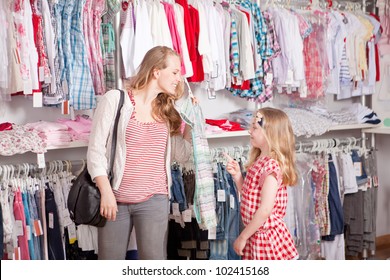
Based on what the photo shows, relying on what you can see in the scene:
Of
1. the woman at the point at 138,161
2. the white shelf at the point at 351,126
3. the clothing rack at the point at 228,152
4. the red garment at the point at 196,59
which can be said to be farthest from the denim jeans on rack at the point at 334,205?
the woman at the point at 138,161

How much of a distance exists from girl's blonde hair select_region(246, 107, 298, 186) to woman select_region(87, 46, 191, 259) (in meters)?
0.50

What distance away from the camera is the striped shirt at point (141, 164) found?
320 cm

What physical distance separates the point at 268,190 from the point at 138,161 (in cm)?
65

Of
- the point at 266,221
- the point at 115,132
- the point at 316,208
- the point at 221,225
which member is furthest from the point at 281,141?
the point at 316,208

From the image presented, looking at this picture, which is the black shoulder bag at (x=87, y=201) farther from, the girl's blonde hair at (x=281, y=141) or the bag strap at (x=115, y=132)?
the girl's blonde hair at (x=281, y=141)

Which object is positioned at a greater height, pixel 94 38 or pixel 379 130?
pixel 94 38

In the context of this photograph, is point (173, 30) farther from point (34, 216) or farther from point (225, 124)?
point (34, 216)

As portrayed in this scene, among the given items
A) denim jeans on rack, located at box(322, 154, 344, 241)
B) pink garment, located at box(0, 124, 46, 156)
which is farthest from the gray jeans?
denim jeans on rack, located at box(322, 154, 344, 241)

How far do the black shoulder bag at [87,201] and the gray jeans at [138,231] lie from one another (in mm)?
74

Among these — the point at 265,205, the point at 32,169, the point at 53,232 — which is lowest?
the point at 53,232

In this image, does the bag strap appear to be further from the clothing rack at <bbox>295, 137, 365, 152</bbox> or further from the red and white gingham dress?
the clothing rack at <bbox>295, 137, 365, 152</bbox>

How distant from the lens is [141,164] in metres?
3.23

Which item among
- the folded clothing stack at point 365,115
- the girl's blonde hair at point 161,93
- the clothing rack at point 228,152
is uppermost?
the girl's blonde hair at point 161,93
